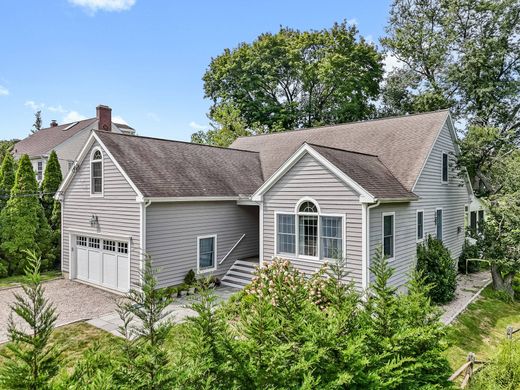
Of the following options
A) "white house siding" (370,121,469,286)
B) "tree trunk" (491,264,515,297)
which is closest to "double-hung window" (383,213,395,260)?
"white house siding" (370,121,469,286)

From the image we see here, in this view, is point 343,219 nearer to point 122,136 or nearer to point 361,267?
point 361,267

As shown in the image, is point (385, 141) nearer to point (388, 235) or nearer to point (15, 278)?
point (388, 235)

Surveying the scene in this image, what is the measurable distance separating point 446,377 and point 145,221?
395 inches

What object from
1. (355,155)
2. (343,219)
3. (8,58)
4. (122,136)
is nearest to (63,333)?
(122,136)

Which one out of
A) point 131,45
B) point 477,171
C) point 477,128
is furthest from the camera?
point 131,45

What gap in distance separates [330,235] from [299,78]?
29.1 meters

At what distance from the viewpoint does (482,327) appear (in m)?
11.8

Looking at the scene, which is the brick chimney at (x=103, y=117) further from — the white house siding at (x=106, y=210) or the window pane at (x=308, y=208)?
the window pane at (x=308, y=208)

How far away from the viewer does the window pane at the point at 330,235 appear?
11.6 metres

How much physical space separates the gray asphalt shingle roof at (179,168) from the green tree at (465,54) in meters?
15.8

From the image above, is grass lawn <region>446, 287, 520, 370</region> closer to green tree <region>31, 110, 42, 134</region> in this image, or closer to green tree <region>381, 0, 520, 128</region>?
green tree <region>381, 0, 520, 128</region>

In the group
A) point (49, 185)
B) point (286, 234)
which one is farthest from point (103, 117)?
point (286, 234)

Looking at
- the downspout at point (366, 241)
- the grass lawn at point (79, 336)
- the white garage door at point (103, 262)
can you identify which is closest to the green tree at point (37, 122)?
the white garage door at point (103, 262)

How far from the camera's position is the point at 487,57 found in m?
21.9
